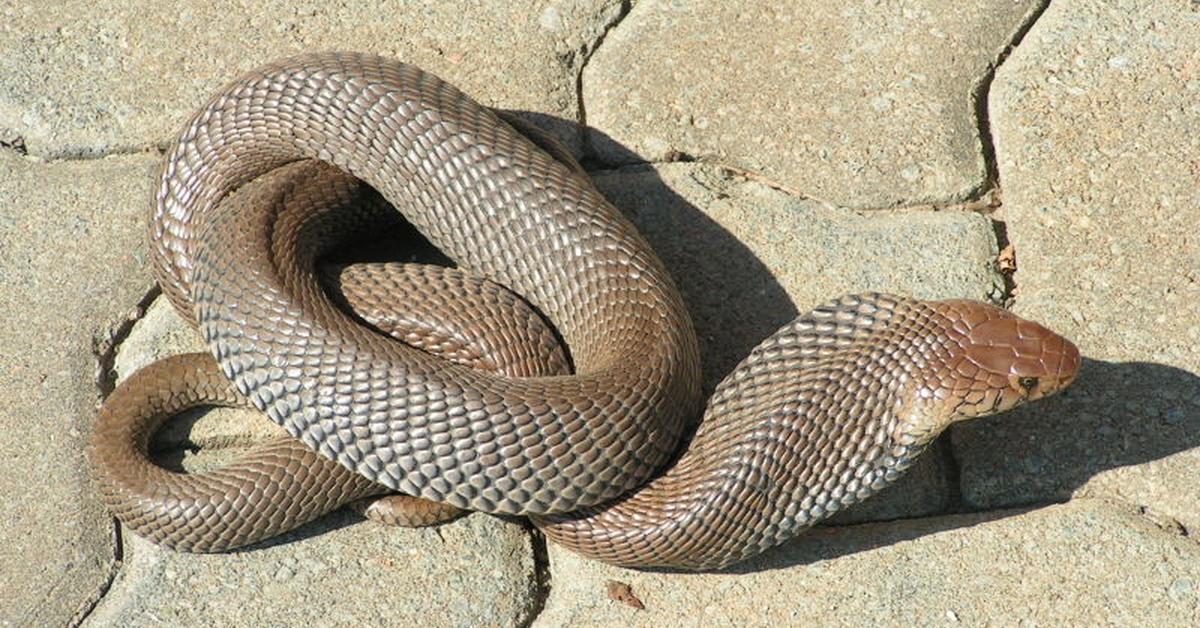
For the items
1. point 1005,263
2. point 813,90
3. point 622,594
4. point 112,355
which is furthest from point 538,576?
point 813,90

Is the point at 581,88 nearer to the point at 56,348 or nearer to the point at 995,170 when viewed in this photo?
the point at 995,170

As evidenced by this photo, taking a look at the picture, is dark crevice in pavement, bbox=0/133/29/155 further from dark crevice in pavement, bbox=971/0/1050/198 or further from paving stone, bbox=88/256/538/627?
dark crevice in pavement, bbox=971/0/1050/198

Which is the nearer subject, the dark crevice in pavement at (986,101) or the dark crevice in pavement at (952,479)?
the dark crevice in pavement at (952,479)

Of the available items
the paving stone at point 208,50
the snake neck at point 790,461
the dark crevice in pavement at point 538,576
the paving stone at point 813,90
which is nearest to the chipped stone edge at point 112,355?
the paving stone at point 208,50

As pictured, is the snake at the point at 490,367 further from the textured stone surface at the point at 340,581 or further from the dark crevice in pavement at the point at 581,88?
the dark crevice in pavement at the point at 581,88

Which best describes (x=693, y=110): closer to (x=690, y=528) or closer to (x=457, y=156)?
(x=457, y=156)

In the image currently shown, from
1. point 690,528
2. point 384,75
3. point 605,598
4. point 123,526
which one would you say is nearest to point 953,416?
point 690,528
